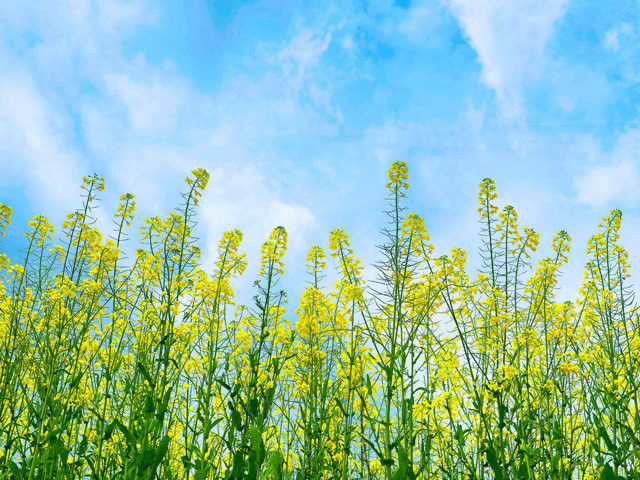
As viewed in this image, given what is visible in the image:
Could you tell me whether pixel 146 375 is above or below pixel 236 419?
above

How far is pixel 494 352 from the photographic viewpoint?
4.02 metres

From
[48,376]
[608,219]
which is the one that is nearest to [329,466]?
[48,376]

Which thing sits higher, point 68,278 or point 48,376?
point 68,278

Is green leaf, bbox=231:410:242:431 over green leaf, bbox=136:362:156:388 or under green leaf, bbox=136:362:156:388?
under

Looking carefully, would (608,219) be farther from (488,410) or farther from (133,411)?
(133,411)

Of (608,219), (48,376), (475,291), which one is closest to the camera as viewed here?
(48,376)

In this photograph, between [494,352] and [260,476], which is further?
[494,352]

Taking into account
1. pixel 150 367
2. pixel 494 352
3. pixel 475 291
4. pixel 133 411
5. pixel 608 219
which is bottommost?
pixel 133 411

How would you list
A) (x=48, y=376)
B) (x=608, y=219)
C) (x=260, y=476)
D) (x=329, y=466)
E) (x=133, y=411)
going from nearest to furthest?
(x=260, y=476), (x=133, y=411), (x=48, y=376), (x=329, y=466), (x=608, y=219)

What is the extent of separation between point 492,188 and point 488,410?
6.27ft

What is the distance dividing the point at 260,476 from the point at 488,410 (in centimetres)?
186

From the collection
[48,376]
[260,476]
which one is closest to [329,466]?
[260,476]

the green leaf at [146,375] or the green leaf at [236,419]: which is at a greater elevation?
the green leaf at [146,375]

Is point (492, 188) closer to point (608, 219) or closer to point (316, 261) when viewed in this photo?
point (608, 219)
